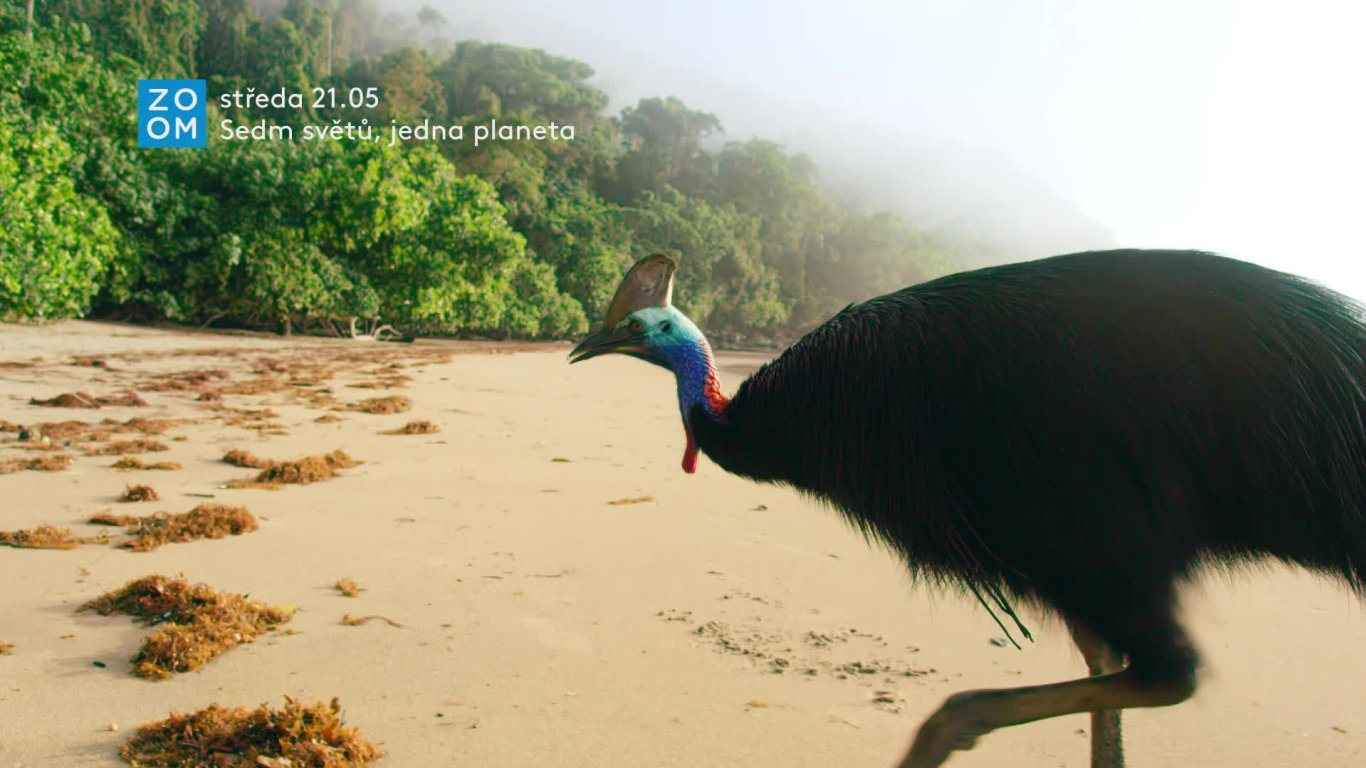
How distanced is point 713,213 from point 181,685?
1764 inches

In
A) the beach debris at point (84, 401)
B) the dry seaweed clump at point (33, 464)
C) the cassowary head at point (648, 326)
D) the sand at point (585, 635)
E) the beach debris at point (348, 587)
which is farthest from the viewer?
the beach debris at point (84, 401)

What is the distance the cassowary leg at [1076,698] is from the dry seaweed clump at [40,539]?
4389 mm

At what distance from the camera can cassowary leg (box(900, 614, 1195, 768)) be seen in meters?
2.30

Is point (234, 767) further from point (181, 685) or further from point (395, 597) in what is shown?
point (395, 597)

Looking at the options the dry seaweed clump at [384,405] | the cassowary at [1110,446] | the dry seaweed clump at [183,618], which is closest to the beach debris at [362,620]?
the dry seaweed clump at [183,618]

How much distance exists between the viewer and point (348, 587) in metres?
4.30

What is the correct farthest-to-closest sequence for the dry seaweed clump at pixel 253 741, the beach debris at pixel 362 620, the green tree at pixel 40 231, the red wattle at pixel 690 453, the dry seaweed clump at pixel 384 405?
the green tree at pixel 40 231
the dry seaweed clump at pixel 384 405
the beach debris at pixel 362 620
the red wattle at pixel 690 453
the dry seaweed clump at pixel 253 741

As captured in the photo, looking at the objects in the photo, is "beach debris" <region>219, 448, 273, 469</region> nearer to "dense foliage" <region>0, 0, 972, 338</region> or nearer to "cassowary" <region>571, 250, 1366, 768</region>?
"cassowary" <region>571, 250, 1366, 768</region>

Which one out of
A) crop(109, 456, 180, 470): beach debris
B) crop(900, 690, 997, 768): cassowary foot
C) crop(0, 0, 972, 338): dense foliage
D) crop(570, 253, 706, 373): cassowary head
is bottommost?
crop(109, 456, 180, 470): beach debris

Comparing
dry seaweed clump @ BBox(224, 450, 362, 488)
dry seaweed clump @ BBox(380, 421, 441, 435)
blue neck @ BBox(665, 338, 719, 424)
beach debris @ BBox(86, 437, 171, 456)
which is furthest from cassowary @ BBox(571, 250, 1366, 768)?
dry seaweed clump @ BBox(380, 421, 441, 435)

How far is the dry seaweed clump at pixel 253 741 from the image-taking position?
268 cm

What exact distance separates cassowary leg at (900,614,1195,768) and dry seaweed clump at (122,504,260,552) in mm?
4132

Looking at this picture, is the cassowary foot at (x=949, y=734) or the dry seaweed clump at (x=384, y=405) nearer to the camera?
the cassowary foot at (x=949, y=734)

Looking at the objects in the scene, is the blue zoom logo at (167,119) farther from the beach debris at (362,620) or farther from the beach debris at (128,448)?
the beach debris at (362,620)
